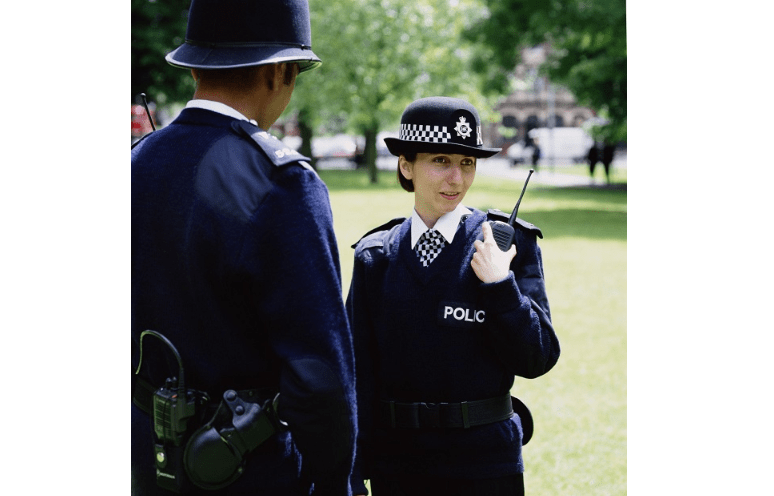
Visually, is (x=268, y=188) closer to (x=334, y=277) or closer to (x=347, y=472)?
(x=334, y=277)

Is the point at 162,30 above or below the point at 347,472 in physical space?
above

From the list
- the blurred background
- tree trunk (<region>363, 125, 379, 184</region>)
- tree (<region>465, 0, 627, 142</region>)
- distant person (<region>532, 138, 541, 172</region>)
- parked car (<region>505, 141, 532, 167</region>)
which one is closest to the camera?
the blurred background

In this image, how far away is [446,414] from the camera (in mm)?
2637

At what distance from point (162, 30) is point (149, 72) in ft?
3.46

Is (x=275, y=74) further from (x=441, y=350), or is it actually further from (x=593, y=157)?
(x=593, y=157)

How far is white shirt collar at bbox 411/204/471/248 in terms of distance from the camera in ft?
9.09

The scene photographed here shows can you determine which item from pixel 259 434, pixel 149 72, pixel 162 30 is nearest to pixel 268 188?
pixel 259 434

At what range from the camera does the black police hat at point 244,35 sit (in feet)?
7.04

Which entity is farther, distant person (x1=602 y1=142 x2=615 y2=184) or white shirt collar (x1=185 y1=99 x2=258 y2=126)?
distant person (x1=602 y1=142 x2=615 y2=184)

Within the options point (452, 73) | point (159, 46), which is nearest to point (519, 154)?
point (452, 73)

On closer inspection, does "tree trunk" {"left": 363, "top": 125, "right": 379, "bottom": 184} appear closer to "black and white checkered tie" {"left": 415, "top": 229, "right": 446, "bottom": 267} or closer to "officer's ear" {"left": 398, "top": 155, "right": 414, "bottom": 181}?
"officer's ear" {"left": 398, "top": 155, "right": 414, "bottom": 181}

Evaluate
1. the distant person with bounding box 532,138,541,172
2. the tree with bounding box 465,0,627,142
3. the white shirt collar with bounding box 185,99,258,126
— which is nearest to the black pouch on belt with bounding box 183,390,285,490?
the white shirt collar with bounding box 185,99,258,126

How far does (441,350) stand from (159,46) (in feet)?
19.0

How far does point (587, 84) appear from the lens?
19.9m
